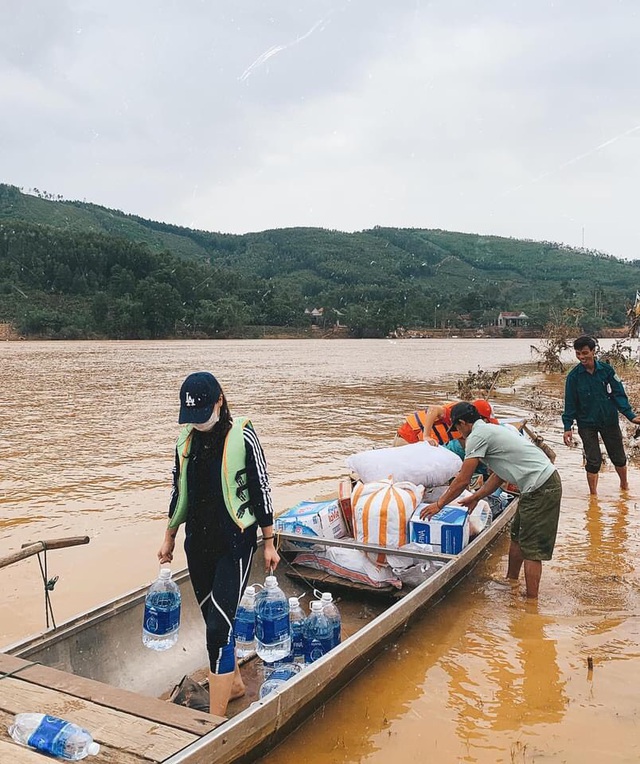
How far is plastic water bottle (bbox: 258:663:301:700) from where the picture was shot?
11.4 feet

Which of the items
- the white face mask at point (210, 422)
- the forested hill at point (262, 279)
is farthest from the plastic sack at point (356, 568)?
the forested hill at point (262, 279)

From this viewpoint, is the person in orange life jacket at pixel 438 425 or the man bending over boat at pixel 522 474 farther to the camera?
the person in orange life jacket at pixel 438 425

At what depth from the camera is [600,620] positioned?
481 centimetres

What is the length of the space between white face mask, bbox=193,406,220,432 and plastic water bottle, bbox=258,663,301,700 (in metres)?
1.39

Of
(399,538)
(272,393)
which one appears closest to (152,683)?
(399,538)

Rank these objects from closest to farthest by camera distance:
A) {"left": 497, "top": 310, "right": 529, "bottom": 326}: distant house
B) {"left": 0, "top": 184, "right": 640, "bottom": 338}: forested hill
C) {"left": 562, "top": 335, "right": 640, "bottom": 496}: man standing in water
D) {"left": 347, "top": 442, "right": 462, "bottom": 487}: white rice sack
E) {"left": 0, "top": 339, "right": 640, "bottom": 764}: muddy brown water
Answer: {"left": 0, "top": 339, "right": 640, "bottom": 764}: muddy brown water
{"left": 347, "top": 442, "right": 462, "bottom": 487}: white rice sack
{"left": 562, "top": 335, "right": 640, "bottom": 496}: man standing in water
{"left": 0, "top": 184, "right": 640, "bottom": 338}: forested hill
{"left": 497, "top": 310, "right": 529, "bottom": 326}: distant house

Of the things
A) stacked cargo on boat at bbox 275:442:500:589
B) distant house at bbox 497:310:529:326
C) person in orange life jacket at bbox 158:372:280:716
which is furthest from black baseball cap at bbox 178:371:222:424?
distant house at bbox 497:310:529:326

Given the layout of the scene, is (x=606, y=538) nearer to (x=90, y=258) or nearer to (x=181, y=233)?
(x=90, y=258)

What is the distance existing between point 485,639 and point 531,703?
768 mm

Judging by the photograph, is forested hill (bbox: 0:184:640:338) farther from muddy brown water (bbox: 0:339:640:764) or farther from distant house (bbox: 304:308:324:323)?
muddy brown water (bbox: 0:339:640:764)

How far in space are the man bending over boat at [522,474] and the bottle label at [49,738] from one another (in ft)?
9.69

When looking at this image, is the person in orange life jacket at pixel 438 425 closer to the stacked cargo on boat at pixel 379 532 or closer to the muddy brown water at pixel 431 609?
the stacked cargo on boat at pixel 379 532

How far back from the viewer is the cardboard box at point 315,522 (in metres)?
5.18

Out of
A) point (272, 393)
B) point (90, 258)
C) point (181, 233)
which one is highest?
point (181, 233)
